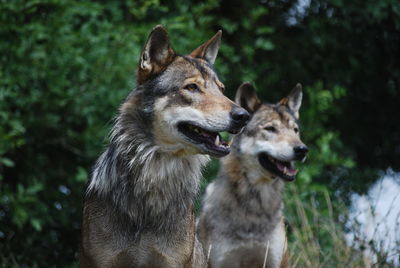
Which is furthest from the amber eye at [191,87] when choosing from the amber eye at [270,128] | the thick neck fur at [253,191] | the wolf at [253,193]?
the amber eye at [270,128]

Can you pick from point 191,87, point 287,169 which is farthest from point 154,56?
point 287,169

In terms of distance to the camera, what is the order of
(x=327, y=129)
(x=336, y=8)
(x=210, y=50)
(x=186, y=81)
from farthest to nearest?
(x=327, y=129) < (x=336, y=8) < (x=210, y=50) < (x=186, y=81)

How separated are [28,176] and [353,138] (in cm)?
568

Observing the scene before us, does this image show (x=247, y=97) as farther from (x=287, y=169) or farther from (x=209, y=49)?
(x=209, y=49)

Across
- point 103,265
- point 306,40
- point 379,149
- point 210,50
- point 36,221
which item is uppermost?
point 210,50

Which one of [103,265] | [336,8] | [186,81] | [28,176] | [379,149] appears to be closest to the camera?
[103,265]

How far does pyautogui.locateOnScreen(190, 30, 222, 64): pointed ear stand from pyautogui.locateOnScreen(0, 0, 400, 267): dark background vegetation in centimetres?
147

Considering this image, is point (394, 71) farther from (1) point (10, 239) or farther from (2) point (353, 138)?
(1) point (10, 239)

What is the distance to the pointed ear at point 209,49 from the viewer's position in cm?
543

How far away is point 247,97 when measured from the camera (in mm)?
7570

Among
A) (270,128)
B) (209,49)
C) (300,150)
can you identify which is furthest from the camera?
(270,128)

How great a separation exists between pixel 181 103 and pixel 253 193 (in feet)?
8.13

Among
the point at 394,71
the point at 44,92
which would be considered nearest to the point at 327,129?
the point at 394,71

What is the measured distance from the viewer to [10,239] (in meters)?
8.31
